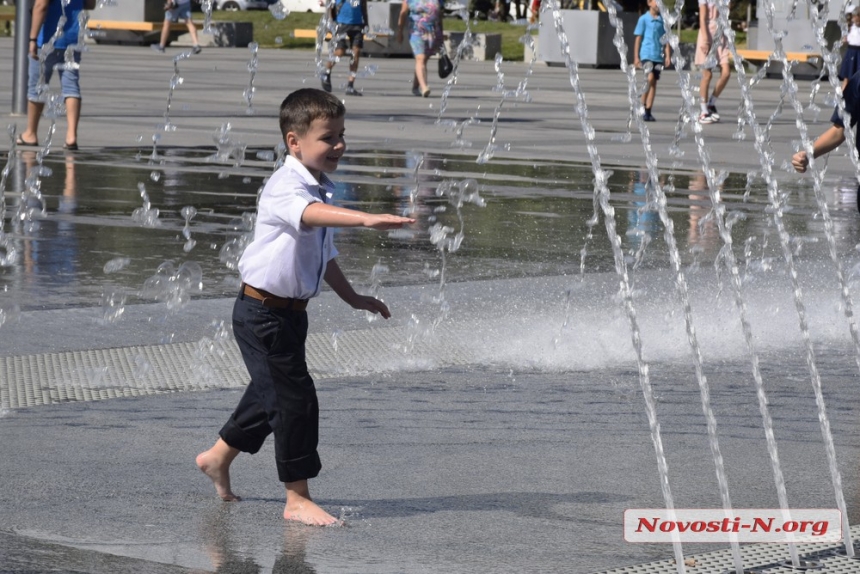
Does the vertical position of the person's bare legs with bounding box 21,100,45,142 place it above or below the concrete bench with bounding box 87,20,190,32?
above

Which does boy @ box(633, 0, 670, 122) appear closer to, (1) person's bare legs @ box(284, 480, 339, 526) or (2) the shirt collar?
(2) the shirt collar

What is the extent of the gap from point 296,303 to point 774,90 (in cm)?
2444

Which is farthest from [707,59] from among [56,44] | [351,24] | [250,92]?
[56,44]

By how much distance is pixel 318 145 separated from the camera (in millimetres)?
4191

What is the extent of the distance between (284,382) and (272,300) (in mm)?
215

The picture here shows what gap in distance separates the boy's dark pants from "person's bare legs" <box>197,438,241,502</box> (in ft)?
0.56

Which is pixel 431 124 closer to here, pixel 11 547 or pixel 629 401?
pixel 629 401

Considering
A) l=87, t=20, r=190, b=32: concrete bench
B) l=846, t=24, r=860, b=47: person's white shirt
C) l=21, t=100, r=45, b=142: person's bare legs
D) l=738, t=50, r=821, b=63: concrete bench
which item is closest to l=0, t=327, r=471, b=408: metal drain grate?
l=21, t=100, r=45, b=142: person's bare legs

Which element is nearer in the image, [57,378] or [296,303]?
[296,303]

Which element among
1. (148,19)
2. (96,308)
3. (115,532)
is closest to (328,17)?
(148,19)

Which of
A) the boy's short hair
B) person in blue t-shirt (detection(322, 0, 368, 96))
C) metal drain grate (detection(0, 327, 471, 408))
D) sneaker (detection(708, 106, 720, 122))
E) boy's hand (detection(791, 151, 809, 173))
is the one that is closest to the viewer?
the boy's short hair

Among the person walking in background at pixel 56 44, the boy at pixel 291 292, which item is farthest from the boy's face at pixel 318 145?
the person walking in background at pixel 56 44

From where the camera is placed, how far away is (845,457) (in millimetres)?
4902

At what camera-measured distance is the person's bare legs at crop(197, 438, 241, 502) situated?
14.0 ft
